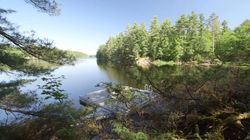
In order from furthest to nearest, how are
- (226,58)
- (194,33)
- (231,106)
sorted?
(194,33) → (226,58) → (231,106)

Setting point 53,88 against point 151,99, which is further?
point 53,88

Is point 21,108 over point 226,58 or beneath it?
beneath

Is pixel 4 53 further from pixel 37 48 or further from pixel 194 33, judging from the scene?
pixel 194 33

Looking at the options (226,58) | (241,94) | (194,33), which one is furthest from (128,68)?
(194,33)

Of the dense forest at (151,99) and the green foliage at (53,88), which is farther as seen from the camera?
the green foliage at (53,88)

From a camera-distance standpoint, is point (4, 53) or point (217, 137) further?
point (4, 53)

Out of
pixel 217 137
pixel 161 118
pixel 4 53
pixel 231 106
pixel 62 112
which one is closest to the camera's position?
pixel 217 137

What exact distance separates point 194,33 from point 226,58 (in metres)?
37.6

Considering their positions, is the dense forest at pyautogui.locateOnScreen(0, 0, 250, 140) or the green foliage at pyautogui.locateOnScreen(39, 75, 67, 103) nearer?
the dense forest at pyautogui.locateOnScreen(0, 0, 250, 140)

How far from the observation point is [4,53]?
213 inches

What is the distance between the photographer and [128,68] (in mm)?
3227

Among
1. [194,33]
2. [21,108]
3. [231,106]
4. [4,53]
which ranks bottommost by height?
[21,108]

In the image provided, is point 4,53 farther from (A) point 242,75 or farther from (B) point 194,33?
(B) point 194,33

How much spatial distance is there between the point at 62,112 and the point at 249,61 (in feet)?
13.1
